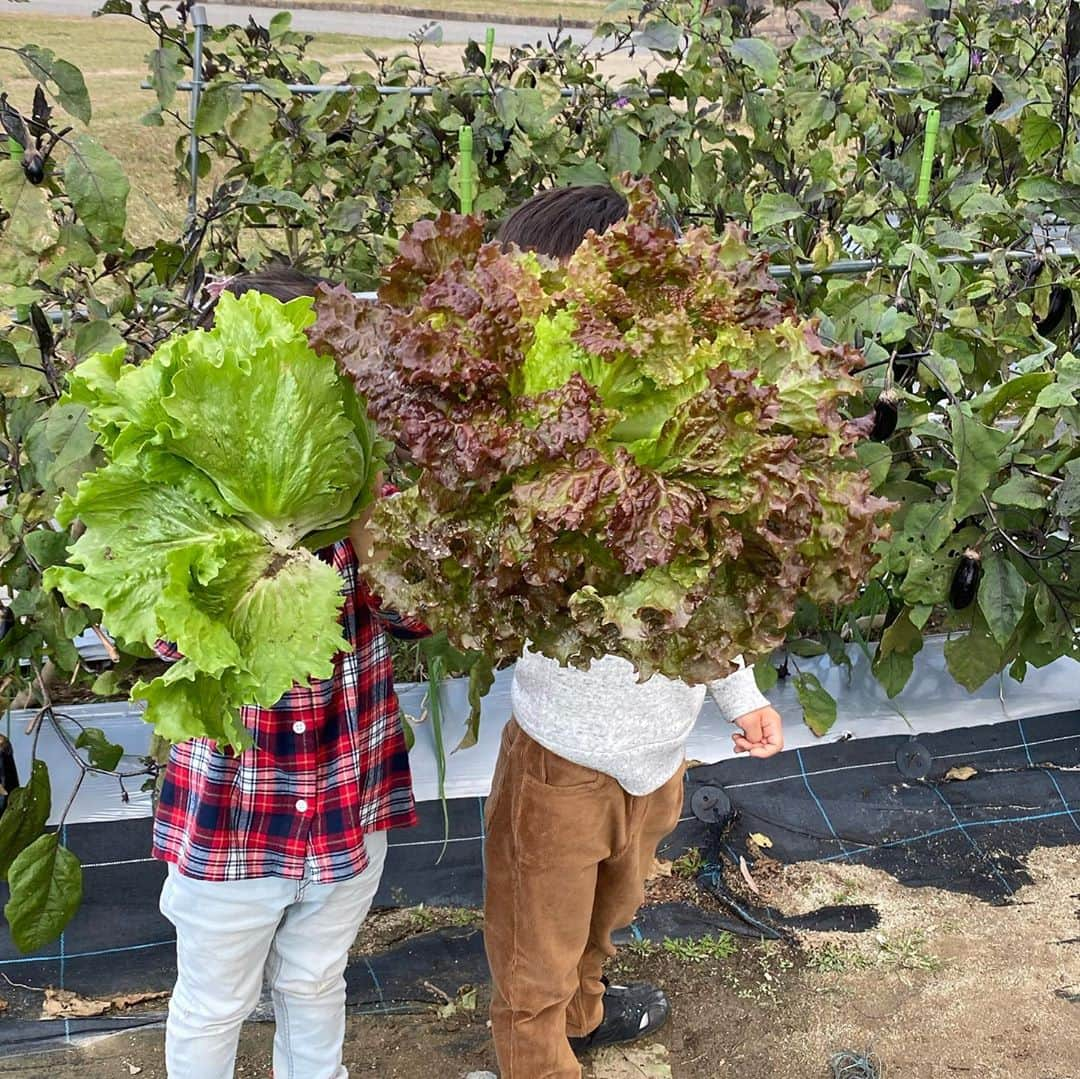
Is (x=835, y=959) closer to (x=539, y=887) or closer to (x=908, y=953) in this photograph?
(x=908, y=953)

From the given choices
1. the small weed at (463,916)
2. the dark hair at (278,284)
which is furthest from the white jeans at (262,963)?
the dark hair at (278,284)

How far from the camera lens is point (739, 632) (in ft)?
3.56

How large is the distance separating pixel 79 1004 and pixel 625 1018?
1.08 meters

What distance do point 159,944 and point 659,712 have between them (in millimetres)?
1335

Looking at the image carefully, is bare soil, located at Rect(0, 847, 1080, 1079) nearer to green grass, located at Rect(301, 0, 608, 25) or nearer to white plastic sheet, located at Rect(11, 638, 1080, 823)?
white plastic sheet, located at Rect(11, 638, 1080, 823)

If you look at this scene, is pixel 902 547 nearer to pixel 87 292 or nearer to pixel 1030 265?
pixel 1030 265

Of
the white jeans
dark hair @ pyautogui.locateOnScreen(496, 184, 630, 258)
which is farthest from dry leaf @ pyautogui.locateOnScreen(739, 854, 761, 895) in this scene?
dark hair @ pyautogui.locateOnScreen(496, 184, 630, 258)

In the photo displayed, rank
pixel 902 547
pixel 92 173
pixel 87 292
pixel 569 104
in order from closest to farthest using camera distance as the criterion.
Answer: pixel 92 173 < pixel 87 292 < pixel 902 547 < pixel 569 104

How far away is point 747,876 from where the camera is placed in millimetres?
2688

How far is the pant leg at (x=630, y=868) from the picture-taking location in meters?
1.81

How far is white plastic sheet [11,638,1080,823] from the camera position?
259 cm

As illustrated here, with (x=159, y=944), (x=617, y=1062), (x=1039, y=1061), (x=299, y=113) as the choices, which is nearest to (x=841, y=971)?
(x=1039, y=1061)

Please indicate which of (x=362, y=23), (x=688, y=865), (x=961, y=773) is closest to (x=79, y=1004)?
(x=688, y=865)

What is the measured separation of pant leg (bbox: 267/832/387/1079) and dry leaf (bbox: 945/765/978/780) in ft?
5.87
